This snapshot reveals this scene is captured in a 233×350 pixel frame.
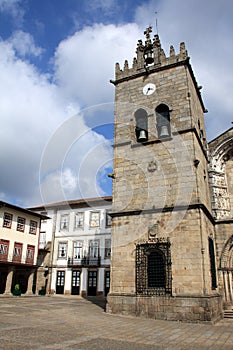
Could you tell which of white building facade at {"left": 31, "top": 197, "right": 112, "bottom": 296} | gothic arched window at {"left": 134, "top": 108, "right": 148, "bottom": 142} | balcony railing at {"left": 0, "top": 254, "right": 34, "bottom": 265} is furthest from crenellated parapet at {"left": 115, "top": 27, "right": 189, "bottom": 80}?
balcony railing at {"left": 0, "top": 254, "right": 34, "bottom": 265}

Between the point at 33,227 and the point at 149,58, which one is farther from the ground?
the point at 149,58

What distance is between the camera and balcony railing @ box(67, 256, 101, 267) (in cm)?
2813

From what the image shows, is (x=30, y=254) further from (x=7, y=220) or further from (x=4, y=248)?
(x=7, y=220)

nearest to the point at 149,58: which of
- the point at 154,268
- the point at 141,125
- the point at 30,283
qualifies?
the point at 141,125

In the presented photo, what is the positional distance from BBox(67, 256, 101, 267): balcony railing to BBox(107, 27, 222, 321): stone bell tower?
54.0ft

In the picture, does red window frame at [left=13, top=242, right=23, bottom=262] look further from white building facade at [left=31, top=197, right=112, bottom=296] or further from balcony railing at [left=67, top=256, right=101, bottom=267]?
balcony railing at [left=67, top=256, right=101, bottom=267]

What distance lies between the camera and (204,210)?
11.9m

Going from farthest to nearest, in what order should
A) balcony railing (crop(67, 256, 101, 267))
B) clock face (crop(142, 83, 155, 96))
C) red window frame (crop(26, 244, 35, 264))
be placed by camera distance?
balcony railing (crop(67, 256, 101, 267))
red window frame (crop(26, 244, 35, 264))
clock face (crop(142, 83, 155, 96))

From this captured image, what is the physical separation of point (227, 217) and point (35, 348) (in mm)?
10875

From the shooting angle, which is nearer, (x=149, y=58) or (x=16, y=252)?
(x=149, y=58)

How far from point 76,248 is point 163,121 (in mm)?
19399

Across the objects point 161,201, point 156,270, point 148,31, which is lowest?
point 156,270

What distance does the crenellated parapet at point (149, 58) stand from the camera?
14.5m

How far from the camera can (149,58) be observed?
15.6 m
